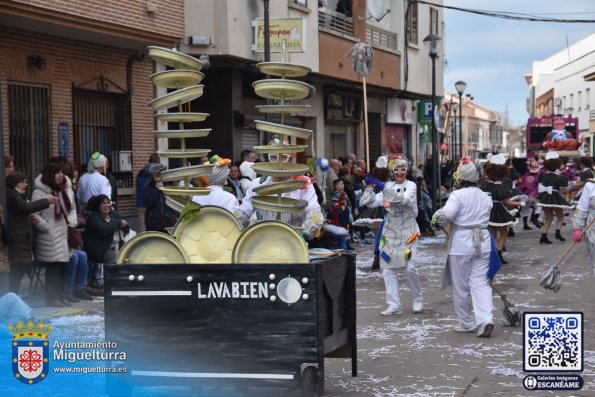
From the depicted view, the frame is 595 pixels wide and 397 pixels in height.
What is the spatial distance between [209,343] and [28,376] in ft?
4.67

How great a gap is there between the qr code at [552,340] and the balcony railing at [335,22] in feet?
66.6

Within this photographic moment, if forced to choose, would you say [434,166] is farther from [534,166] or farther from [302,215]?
[302,215]

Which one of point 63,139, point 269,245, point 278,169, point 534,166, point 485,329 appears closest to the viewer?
point 269,245

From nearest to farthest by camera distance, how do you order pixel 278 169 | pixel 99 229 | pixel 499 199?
pixel 278 169 < pixel 99 229 < pixel 499 199

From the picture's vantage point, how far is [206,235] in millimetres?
7387

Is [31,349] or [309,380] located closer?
[309,380]

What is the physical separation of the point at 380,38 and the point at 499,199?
15.0 m

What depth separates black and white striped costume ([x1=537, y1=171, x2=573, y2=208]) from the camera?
72.1 feet

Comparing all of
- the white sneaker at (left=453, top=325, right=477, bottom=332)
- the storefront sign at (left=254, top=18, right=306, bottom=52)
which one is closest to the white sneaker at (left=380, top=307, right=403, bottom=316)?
the white sneaker at (left=453, top=325, right=477, bottom=332)

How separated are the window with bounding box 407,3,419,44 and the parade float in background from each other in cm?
2774

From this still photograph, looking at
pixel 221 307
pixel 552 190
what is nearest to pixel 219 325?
pixel 221 307

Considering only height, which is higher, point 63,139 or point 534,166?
point 63,139

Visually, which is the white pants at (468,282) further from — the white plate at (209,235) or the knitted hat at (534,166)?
the knitted hat at (534,166)

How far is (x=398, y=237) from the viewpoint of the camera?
12203mm
